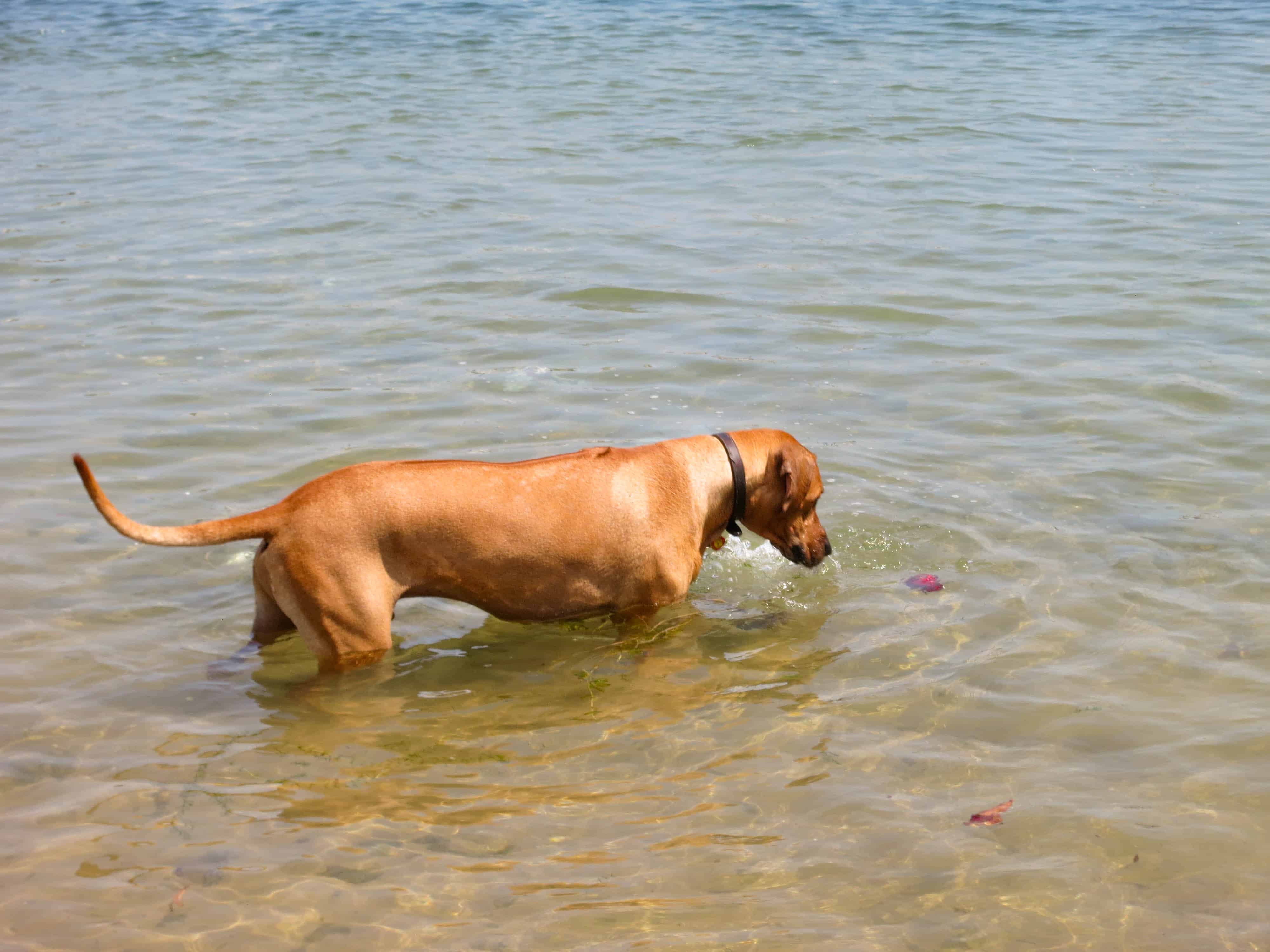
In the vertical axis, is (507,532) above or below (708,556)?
above

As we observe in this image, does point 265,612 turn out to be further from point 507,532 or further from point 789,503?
point 789,503

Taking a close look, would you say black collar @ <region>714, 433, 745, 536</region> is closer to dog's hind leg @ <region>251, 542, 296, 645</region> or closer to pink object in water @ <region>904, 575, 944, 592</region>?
pink object in water @ <region>904, 575, 944, 592</region>

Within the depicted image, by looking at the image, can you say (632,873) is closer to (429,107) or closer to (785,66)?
(429,107)

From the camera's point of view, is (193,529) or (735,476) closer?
(193,529)

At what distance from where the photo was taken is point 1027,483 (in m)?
7.16

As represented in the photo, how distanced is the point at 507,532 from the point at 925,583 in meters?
2.05

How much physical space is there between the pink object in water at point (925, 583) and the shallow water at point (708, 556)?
0.17ft

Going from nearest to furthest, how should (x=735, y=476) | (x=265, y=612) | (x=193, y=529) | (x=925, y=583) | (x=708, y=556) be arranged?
(x=193, y=529)
(x=265, y=612)
(x=735, y=476)
(x=925, y=583)
(x=708, y=556)

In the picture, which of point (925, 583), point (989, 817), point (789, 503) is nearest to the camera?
point (989, 817)

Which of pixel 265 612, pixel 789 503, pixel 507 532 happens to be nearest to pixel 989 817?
pixel 789 503

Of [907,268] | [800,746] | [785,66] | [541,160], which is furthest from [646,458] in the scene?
[785,66]

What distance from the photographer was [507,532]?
5.32m

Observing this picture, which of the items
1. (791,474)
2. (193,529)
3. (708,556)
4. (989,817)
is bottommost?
(708,556)

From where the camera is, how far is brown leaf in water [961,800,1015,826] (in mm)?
4402
